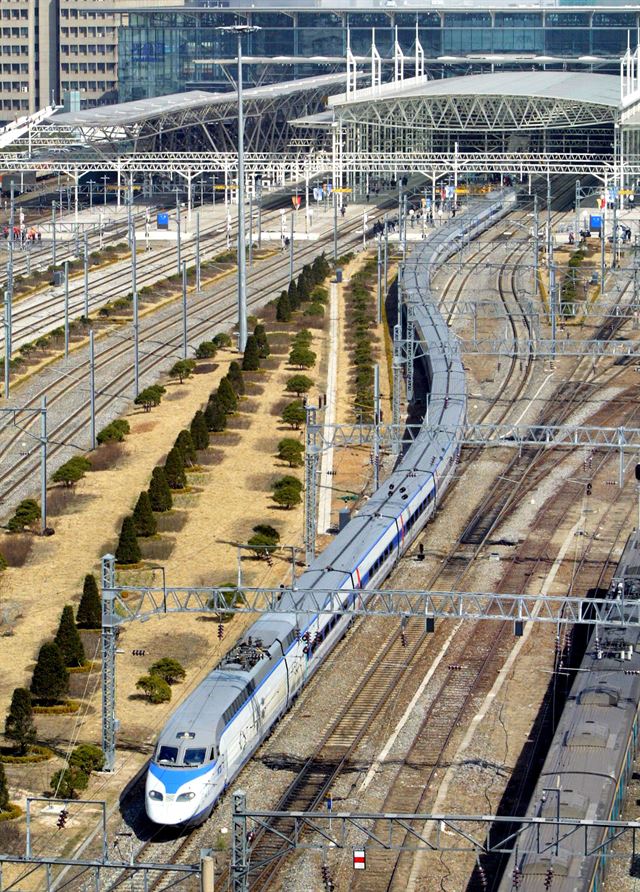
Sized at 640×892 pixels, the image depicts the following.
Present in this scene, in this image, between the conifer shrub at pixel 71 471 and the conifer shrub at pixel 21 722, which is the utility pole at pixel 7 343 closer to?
the conifer shrub at pixel 71 471

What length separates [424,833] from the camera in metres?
43.3

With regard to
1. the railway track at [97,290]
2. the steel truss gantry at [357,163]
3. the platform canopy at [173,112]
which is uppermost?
the platform canopy at [173,112]

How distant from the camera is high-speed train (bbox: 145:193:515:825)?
43812 mm

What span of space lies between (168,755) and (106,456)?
37906 millimetres

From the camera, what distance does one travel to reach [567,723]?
44344 mm

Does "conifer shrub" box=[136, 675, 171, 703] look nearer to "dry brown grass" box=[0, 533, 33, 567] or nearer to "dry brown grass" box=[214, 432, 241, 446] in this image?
"dry brown grass" box=[0, 533, 33, 567]

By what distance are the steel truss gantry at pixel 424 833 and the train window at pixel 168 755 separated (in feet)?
6.78

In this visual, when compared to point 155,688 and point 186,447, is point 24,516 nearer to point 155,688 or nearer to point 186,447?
point 186,447

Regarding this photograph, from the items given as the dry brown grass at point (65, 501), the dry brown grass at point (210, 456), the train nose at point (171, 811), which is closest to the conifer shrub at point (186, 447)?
the dry brown grass at point (210, 456)

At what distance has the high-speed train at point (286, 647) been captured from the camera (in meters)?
43.8

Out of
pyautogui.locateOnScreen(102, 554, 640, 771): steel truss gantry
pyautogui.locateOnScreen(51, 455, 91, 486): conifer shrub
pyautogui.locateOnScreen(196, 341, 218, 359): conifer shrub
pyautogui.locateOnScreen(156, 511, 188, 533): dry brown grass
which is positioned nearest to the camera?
pyautogui.locateOnScreen(102, 554, 640, 771): steel truss gantry

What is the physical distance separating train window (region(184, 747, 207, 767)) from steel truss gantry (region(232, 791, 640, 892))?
1706mm

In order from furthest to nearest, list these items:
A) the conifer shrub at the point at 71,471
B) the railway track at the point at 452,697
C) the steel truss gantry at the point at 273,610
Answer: the conifer shrub at the point at 71,471, the steel truss gantry at the point at 273,610, the railway track at the point at 452,697

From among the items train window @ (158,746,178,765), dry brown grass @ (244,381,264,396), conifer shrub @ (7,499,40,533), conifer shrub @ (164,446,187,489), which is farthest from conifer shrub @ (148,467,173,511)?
train window @ (158,746,178,765)
